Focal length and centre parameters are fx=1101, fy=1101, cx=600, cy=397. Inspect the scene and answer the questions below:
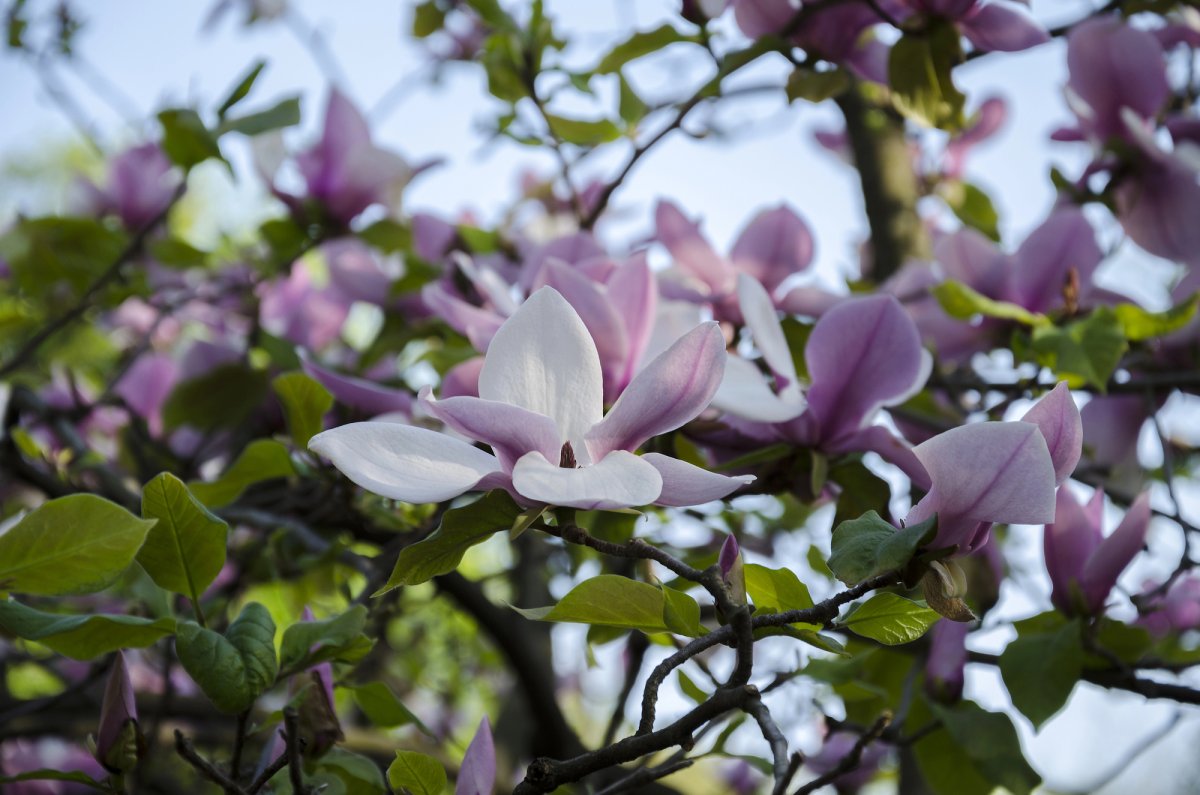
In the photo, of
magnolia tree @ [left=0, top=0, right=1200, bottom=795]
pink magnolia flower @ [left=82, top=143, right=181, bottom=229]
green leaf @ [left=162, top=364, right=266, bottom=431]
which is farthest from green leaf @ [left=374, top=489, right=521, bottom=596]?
pink magnolia flower @ [left=82, top=143, right=181, bottom=229]

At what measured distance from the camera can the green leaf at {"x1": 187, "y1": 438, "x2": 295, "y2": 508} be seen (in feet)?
2.67

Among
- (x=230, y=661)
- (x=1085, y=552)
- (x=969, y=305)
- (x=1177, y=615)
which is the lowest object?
(x=1177, y=615)

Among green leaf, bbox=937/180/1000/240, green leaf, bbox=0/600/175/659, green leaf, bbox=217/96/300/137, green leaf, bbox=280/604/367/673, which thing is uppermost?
green leaf, bbox=217/96/300/137

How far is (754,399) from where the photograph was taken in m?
0.70

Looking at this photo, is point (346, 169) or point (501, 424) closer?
point (501, 424)

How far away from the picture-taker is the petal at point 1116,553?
0.79 m

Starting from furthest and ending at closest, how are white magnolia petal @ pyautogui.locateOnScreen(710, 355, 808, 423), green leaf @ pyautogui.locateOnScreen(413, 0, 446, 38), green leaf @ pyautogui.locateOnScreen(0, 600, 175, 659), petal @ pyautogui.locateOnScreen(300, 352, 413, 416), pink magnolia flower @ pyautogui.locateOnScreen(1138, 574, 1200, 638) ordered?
green leaf @ pyautogui.locateOnScreen(413, 0, 446, 38), pink magnolia flower @ pyautogui.locateOnScreen(1138, 574, 1200, 638), petal @ pyautogui.locateOnScreen(300, 352, 413, 416), white magnolia petal @ pyautogui.locateOnScreen(710, 355, 808, 423), green leaf @ pyautogui.locateOnScreen(0, 600, 175, 659)

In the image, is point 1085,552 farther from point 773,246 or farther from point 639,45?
point 639,45

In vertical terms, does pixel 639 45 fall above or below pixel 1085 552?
above

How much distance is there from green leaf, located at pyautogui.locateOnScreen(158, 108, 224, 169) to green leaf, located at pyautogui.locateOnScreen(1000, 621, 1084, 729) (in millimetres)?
832

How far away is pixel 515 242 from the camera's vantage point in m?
1.39

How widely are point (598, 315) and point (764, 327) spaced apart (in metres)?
0.11

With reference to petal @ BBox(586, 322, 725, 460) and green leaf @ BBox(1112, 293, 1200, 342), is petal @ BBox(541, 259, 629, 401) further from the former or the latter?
green leaf @ BBox(1112, 293, 1200, 342)

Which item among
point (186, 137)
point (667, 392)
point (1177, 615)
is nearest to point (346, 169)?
point (186, 137)
